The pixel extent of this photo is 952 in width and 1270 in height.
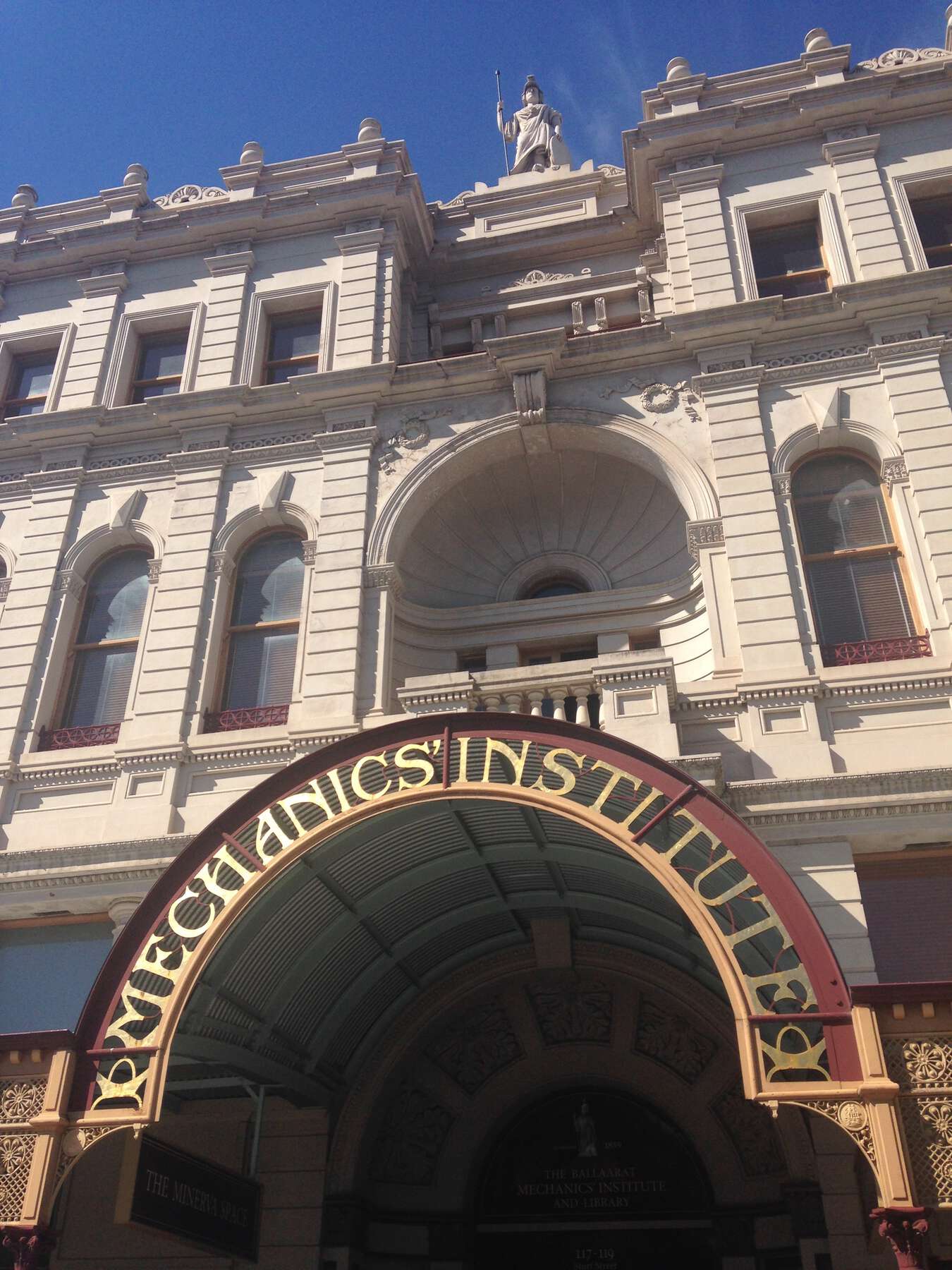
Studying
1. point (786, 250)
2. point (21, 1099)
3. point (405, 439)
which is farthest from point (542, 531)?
point (21, 1099)

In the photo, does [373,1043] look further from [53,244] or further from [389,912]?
[53,244]

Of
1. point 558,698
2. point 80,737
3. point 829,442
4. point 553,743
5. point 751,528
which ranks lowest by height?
point 553,743

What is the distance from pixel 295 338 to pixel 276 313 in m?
0.61

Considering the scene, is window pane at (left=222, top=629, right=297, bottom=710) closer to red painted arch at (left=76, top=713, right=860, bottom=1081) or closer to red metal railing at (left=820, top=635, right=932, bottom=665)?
red painted arch at (left=76, top=713, right=860, bottom=1081)

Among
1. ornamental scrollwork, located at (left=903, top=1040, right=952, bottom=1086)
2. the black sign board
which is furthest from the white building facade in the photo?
the black sign board

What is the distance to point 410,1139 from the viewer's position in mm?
13828

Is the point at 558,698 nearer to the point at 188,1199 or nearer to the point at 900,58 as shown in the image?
the point at 188,1199

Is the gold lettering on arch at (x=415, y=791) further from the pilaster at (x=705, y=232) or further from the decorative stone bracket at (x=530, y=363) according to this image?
the pilaster at (x=705, y=232)

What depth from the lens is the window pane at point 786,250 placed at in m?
17.6

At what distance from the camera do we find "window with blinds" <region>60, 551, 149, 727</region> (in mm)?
15555

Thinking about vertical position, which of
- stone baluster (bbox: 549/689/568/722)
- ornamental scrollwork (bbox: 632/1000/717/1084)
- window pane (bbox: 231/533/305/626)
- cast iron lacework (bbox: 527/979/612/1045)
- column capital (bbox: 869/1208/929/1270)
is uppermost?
window pane (bbox: 231/533/305/626)

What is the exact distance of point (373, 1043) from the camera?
541 inches

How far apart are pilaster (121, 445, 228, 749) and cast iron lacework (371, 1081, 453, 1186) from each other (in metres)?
5.45

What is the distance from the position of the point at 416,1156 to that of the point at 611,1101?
2.51 meters
